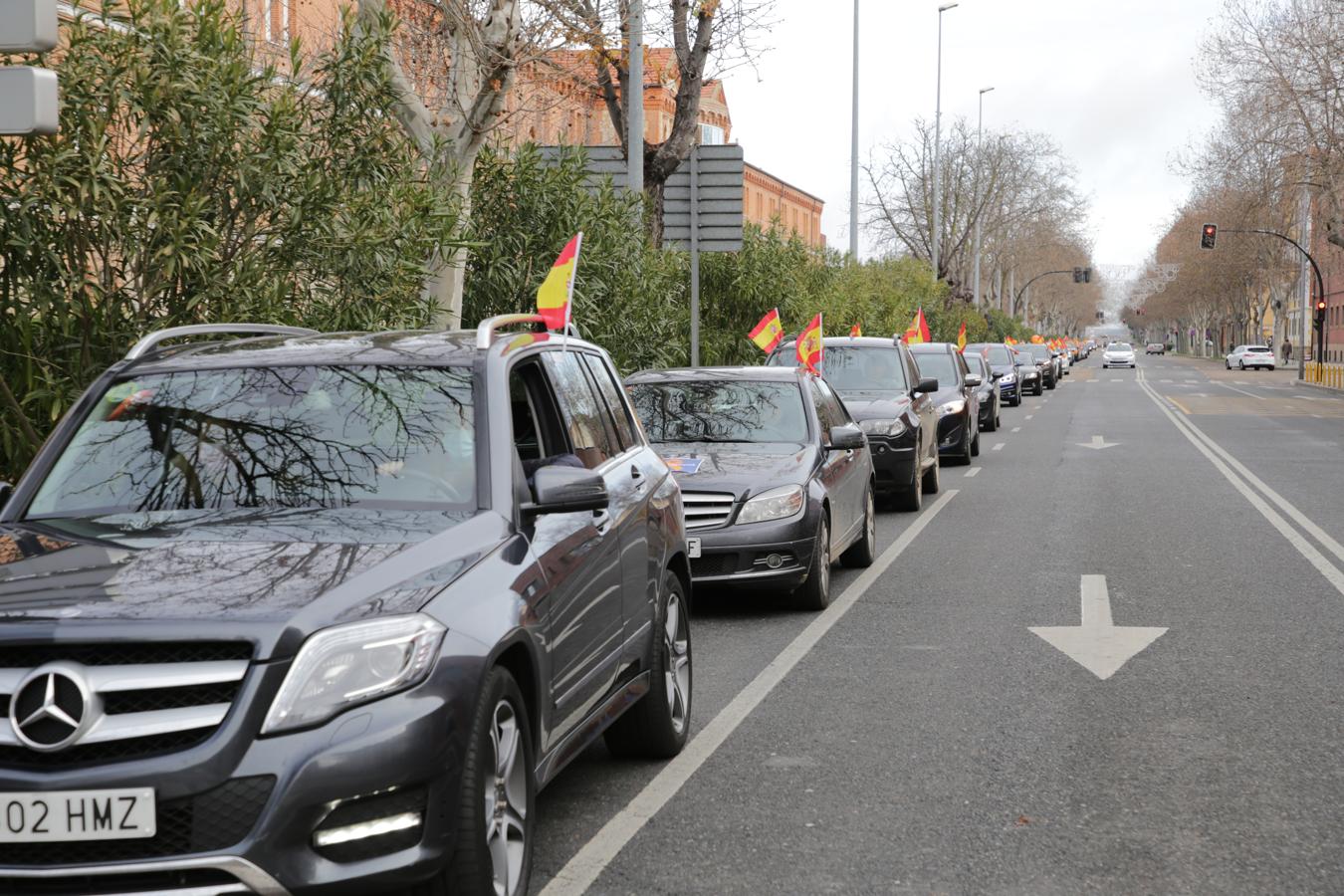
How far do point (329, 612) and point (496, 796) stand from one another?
780 millimetres

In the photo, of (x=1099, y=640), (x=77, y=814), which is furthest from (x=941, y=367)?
(x=77, y=814)

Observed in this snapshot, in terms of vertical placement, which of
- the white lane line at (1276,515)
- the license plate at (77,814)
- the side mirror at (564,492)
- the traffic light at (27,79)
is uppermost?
the traffic light at (27,79)

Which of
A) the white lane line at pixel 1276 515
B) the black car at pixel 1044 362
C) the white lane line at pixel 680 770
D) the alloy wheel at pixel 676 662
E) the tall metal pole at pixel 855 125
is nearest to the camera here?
the white lane line at pixel 680 770

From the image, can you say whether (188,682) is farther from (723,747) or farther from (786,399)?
(786,399)

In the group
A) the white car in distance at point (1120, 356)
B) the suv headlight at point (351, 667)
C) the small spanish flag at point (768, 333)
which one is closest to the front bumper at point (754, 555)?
the suv headlight at point (351, 667)

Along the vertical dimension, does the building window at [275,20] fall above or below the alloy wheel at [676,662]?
above

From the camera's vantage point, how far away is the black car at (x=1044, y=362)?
180 ft

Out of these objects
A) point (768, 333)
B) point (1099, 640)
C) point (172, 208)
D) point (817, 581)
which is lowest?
point (1099, 640)

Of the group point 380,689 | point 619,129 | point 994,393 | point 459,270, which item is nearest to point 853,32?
point 994,393

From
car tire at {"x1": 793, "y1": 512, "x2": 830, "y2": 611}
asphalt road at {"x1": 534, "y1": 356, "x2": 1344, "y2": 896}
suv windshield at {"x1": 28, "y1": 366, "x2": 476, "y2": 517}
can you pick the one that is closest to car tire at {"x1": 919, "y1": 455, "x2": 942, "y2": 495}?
asphalt road at {"x1": 534, "y1": 356, "x2": 1344, "y2": 896}

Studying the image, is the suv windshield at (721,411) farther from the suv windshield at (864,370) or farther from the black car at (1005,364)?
the black car at (1005,364)

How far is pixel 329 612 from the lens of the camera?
12.4ft

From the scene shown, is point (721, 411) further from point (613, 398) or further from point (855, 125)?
point (855, 125)

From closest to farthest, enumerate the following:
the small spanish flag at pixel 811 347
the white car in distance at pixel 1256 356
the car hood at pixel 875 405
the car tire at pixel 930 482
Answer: the car hood at pixel 875 405, the small spanish flag at pixel 811 347, the car tire at pixel 930 482, the white car in distance at pixel 1256 356
